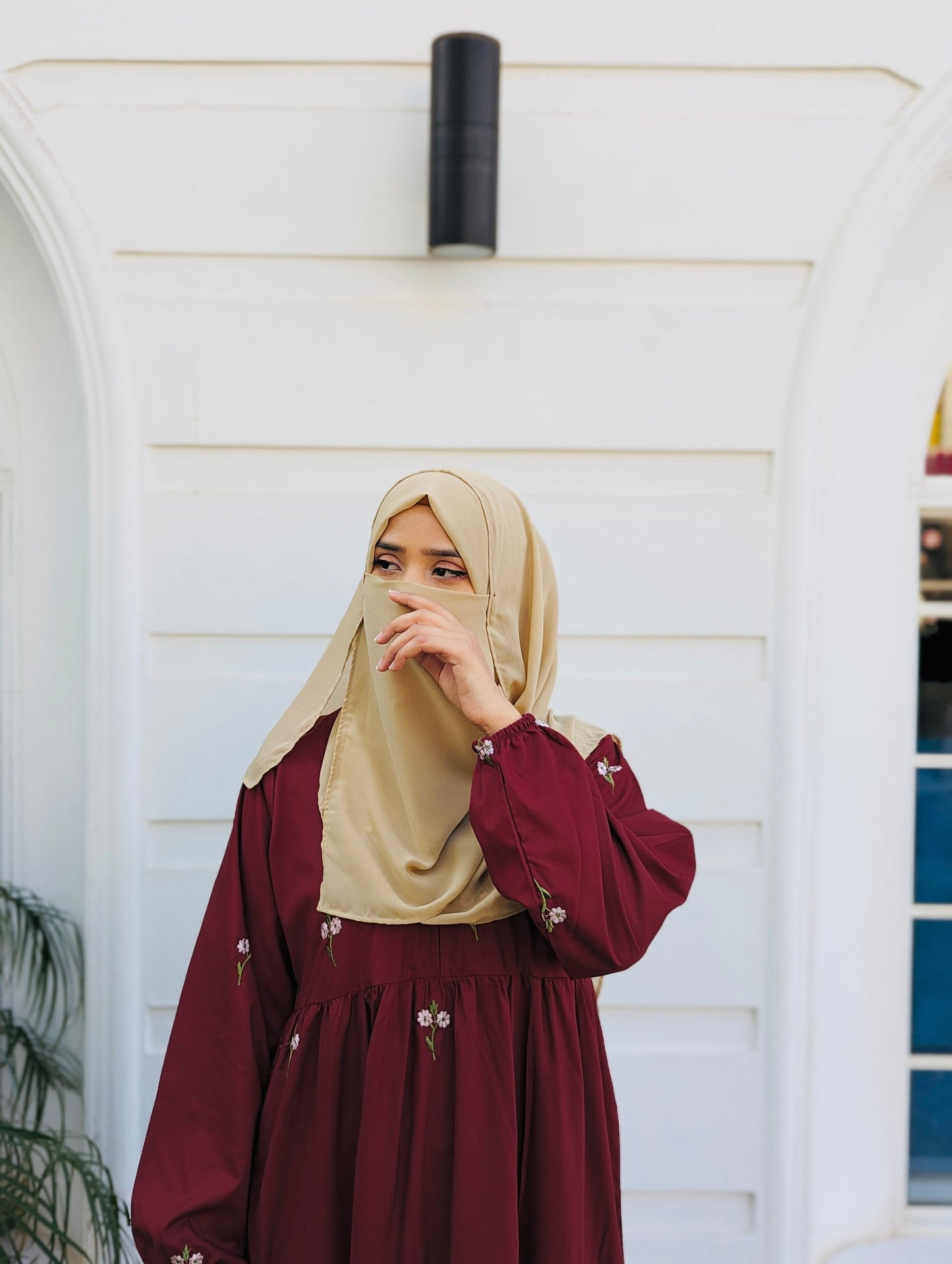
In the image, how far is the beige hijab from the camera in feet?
3.55

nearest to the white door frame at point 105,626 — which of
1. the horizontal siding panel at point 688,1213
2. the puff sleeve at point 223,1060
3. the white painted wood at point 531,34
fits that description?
the white painted wood at point 531,34

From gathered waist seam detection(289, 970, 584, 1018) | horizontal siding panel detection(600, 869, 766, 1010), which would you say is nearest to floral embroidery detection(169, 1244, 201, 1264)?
gathered waist seam detection(289, 970, 584, 1018)

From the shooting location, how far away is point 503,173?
158 centimetres

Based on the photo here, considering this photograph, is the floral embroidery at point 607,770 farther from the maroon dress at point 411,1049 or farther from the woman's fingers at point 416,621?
the woman's fingers at point 416,621

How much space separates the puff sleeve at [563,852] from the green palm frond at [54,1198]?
0.66 m

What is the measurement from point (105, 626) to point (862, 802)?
1303 mm

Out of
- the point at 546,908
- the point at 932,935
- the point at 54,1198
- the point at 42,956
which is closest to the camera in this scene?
the point at 546,908

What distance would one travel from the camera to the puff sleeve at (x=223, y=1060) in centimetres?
109

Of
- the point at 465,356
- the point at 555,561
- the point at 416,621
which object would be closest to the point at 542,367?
the point at 465,356

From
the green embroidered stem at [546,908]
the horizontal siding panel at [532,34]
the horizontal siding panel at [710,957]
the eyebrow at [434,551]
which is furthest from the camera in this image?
the horizontal siding panel at [710,957]

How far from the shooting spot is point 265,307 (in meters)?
1.57

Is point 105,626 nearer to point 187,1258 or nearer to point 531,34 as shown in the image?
point 187,1258

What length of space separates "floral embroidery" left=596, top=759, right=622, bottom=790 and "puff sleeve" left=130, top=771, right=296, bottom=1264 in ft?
1.26

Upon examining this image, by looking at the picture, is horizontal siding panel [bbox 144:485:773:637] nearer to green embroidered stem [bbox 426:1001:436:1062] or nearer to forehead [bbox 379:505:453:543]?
forehead [bbox 379:505:453:543]
